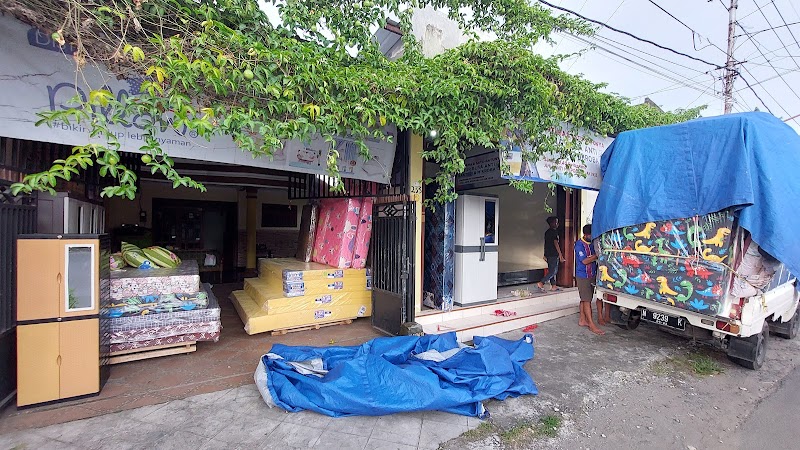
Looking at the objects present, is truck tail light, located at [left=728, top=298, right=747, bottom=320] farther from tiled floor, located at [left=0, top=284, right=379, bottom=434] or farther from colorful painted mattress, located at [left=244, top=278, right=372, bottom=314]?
colorful painted mattress, located at [left=244, top=278, right=372, bottom=314]

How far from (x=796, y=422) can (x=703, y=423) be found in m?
0.86

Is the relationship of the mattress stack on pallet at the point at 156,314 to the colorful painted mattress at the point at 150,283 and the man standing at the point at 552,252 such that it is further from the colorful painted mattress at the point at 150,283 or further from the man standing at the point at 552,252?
the man standing at the point at 552,252

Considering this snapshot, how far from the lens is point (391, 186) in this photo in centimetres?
526

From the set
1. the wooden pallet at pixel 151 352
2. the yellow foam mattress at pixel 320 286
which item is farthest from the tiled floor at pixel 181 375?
the yellow foam mattress at pixel 320 286

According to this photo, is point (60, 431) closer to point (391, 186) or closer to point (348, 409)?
point (348, 409)

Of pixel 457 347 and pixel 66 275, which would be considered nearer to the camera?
pixel 66 275

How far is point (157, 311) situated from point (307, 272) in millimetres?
1867

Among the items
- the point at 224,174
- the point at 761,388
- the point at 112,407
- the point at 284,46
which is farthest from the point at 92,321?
the point at 761,388

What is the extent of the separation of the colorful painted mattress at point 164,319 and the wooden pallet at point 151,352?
0.27 metres

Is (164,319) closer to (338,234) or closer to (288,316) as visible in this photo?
(288,316)

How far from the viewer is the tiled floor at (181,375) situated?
292cm

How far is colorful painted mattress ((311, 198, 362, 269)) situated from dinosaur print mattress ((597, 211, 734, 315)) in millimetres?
3645

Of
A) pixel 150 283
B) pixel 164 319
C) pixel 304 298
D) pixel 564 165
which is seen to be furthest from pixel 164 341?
pixel 564 165

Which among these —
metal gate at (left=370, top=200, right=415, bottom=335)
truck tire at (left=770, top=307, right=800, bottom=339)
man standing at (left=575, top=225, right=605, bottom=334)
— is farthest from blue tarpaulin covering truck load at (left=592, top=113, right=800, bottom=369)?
metal gate at (left=370, top=200, right=415, bottom=335)
